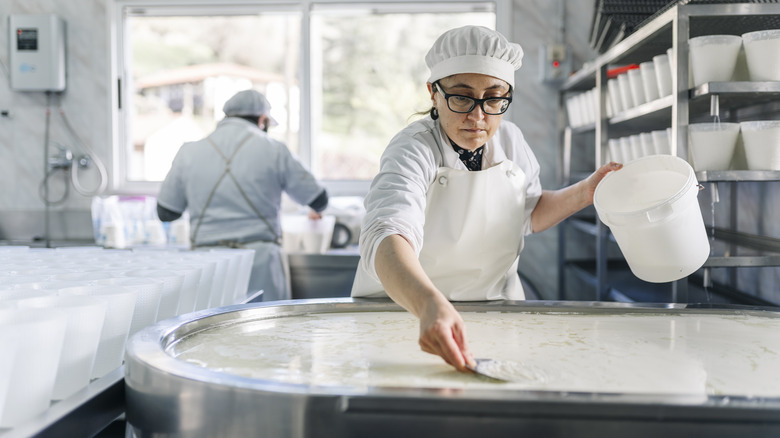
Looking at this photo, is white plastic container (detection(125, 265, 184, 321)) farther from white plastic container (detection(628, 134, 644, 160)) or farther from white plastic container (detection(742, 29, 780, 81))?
white plastic container (detection(628, 134, 644, 160))

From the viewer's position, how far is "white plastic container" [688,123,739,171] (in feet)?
6.48

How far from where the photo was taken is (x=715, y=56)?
6.40 feet

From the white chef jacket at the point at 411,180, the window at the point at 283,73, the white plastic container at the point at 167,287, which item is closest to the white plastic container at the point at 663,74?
the white chef jacket at the point at 411,180

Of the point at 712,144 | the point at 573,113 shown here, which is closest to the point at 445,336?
the point at 712,144

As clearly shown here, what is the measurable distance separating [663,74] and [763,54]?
374 millimetres

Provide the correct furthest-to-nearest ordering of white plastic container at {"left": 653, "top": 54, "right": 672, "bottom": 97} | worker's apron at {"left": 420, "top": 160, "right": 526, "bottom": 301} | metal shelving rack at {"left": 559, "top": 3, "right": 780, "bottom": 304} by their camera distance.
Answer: white plastic container at {"left": 653, "top": 54, "right": 672, "bottom": 97}, metal shelving rack at {"left": 559, "top": 3, "right": 780, "bottom": 304}, worker's apron at {"left": 420, "top": 160, "right": 526, "bottom": 301}

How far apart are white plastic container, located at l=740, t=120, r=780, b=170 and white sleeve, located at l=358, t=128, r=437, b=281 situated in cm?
99

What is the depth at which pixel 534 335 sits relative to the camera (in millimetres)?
1226

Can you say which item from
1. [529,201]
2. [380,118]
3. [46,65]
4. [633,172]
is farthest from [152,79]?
[633,172]

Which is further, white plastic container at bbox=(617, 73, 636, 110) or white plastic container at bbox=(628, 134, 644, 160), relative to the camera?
white plastic container at bbox=(617, 73, 636, 110)

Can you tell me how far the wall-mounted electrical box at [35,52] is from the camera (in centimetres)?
395

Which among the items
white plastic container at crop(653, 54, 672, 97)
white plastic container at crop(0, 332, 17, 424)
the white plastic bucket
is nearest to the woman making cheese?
the white plastic bucket

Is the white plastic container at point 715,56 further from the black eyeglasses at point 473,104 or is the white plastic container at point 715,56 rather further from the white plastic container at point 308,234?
the white plastic container at point 308,234

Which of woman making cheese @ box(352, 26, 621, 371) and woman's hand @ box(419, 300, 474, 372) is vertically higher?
woman making cheese @ box(352, 26, 621, 371)
